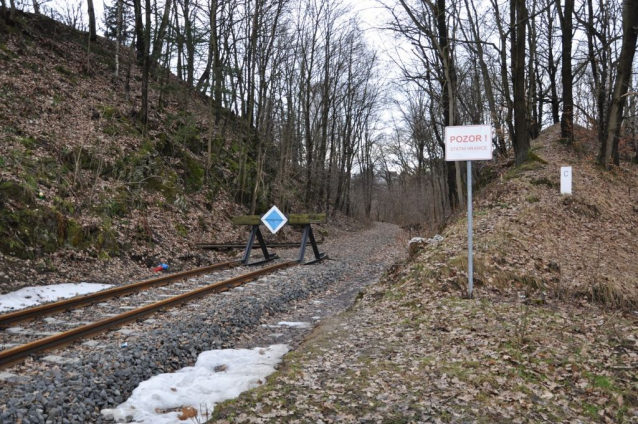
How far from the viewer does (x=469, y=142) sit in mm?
8047

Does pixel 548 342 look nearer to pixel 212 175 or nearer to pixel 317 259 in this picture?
pixel 317 259

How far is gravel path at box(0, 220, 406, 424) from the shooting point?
4094mm

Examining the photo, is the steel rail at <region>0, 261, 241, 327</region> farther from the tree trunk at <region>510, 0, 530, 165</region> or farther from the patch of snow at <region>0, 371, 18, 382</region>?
the tree trunk at <region>510, 0, 530, 165</region>

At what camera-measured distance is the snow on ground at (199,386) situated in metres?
4.18

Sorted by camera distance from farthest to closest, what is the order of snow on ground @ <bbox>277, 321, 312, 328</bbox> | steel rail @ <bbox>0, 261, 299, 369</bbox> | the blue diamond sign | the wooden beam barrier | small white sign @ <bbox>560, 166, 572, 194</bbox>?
the wooden beam barrier < the blue diamond sign < small white sign @ <bbox>560, 166, 572, 194</bbox> < snow on ground @ <bbox>277, 321, 312, 328</bbox> < steel rail @ <bbox>0, 261, 299, 369</bbox>

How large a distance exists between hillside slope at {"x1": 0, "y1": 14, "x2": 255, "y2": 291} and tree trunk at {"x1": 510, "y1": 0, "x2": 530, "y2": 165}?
39.2 feet

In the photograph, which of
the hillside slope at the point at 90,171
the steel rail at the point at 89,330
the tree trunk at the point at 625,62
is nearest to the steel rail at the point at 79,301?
the steel rail at the point at 89,330

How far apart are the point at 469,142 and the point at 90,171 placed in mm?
11970

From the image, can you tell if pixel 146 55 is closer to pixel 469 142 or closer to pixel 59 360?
pixel 469 142

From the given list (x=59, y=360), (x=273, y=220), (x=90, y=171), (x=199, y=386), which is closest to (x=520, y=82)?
(x=273, y=220)

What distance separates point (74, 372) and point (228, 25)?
72.9 feet

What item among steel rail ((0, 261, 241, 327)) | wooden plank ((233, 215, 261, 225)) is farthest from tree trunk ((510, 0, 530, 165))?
steel rail ((0, 261, 241, 327))

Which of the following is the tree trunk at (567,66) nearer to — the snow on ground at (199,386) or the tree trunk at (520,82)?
the tree trunk at (520,82)

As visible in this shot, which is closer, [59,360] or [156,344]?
[59,360]
